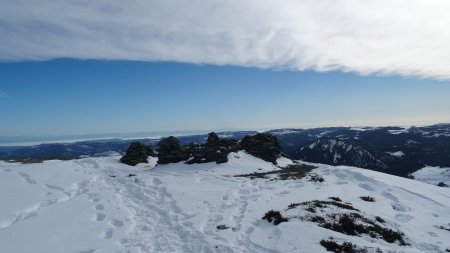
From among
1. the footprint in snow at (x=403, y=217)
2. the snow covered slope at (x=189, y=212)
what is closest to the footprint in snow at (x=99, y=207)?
the snow covered slope at (x=189, y=212)

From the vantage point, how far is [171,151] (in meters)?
56.4

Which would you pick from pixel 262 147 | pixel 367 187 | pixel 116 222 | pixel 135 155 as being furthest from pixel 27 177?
pixel 262 147

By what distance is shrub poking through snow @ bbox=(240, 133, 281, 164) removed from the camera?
56969 millimetres

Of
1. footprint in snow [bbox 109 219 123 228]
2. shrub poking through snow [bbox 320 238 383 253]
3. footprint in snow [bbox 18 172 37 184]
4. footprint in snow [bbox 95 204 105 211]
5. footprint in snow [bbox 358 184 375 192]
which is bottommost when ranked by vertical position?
footprint in snow [bbox 358 184 375 192]

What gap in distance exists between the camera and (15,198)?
72.8ft

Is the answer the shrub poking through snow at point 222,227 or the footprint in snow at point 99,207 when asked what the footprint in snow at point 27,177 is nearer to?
the footprint in snow at point 99,207

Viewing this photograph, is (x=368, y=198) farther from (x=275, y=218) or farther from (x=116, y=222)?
(x=116, y=222)

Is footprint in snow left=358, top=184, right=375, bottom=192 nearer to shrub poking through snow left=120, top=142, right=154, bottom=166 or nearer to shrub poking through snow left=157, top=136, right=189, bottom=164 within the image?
shrub poking through snow left=157, top=136, right=189, bottom=164

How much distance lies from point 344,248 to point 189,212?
391 inches

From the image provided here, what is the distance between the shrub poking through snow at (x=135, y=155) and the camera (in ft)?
193

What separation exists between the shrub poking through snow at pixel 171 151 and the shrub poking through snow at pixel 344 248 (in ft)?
138

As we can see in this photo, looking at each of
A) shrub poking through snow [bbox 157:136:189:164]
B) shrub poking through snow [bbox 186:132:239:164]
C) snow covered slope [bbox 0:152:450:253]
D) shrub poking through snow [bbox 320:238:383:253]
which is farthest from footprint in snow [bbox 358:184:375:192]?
shrub poking through snow [bbox 157:136:189:164]

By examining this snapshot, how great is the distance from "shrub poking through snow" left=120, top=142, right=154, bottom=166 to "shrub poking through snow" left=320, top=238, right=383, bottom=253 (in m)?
47.4

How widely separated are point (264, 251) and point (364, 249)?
407 cm
